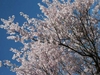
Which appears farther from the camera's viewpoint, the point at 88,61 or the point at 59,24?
the point at 88,61

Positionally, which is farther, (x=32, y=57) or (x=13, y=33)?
(x=32, y=57)

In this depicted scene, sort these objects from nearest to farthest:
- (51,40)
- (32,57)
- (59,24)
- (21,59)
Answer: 1. (51,40)
2. (59,24)
3. (32,57)
4. (21,59)

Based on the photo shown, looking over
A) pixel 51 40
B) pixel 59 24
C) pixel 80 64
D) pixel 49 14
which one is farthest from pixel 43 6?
pixel 80 64

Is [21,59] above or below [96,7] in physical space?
below

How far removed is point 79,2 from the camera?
12.0 m

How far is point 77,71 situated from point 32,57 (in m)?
3.14

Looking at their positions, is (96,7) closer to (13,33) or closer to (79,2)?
(79,2)

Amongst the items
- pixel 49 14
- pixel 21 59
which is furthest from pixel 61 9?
pixel 21 59

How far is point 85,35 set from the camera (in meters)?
11.0

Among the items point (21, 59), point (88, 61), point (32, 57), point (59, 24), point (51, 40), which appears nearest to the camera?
point (51, 40)

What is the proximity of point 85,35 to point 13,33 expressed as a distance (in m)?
3.95

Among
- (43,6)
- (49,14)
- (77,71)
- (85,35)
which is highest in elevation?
(43,6)

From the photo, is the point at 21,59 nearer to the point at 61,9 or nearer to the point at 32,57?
the point at 32,57

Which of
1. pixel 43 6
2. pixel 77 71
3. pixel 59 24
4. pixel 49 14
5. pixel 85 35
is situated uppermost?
pixel 43 6
